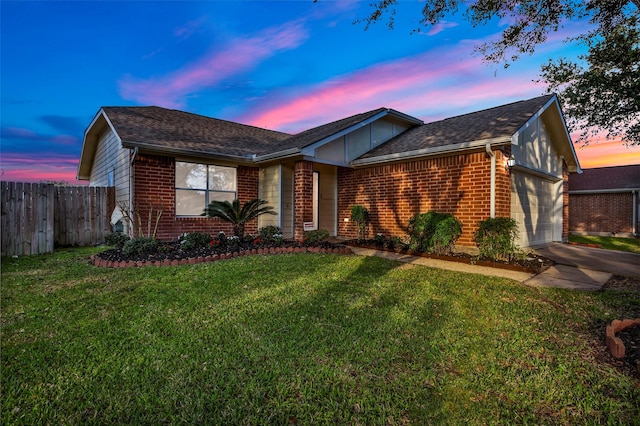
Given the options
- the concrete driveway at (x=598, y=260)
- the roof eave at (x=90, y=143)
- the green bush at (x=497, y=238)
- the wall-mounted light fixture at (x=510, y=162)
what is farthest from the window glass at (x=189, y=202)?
the concrete driveway at (x=598, y=260)

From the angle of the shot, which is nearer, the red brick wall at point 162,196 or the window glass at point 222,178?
the red brick wall at point 162,196

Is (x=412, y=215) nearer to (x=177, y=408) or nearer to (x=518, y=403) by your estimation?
(x=518, y=403)

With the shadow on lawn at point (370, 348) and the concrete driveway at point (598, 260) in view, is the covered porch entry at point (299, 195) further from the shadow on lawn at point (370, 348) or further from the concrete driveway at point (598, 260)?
the concrete driveway at point (598, 260)

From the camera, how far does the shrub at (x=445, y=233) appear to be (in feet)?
23.6

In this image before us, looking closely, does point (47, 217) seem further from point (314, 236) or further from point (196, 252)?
point (314, 236)

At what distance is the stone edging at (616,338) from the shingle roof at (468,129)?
480cm

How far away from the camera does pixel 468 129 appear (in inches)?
336

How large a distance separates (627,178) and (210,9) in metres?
22.9

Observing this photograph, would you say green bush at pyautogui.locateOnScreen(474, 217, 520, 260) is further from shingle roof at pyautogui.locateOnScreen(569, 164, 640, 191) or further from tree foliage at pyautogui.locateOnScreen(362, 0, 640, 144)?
shingle roof at pyautogui.locateOnScreen(569, 164, 640, 191)

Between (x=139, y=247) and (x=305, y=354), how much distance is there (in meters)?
5.43

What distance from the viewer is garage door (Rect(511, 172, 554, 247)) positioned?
8156 mm

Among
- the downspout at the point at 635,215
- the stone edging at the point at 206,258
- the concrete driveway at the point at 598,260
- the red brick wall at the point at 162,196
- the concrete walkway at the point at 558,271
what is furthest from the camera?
the downspout at the point at 635,215

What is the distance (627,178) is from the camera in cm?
1742

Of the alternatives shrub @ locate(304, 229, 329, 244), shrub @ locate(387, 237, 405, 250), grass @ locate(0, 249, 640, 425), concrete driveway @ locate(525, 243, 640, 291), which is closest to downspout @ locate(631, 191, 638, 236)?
Result: concrete driveway @ locate(525, 243, 640, 291)
